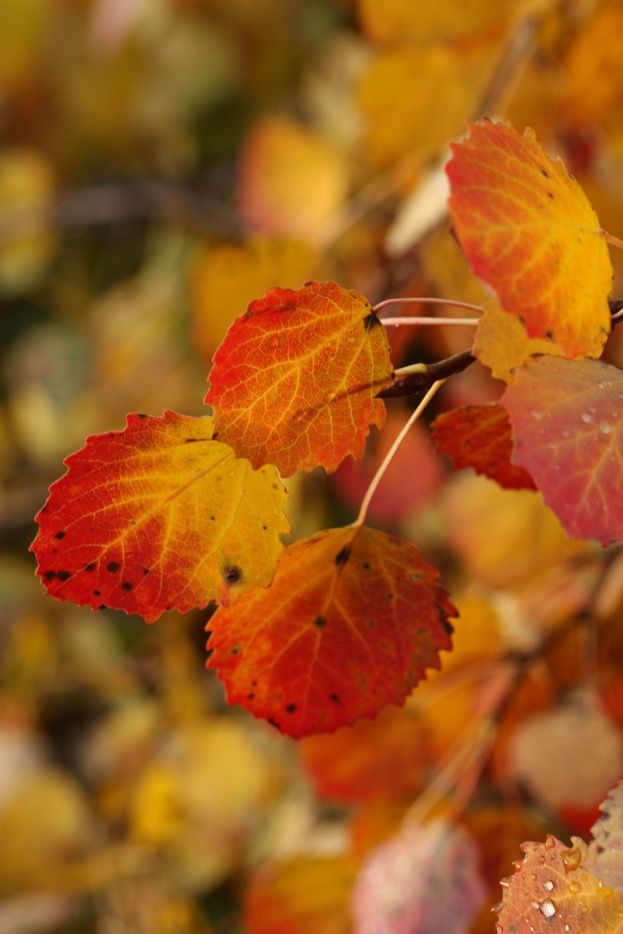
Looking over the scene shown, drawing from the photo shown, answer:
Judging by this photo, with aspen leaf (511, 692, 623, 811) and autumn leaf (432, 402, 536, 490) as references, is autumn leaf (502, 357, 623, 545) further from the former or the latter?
aspen leaf (511, 692, 623, 811)

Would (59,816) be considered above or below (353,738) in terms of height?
below

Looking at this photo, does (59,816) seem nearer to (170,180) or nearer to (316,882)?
(316,882)

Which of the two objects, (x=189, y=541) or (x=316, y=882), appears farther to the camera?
(x=316, y=882)

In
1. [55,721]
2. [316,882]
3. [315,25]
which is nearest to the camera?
[316,882]

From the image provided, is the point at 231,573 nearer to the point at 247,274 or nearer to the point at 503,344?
the point at 503,344

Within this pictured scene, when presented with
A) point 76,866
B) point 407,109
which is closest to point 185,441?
point 407,109

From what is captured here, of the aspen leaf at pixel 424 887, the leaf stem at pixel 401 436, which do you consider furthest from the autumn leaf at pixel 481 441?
the aspen leaf at pixel 424 887
